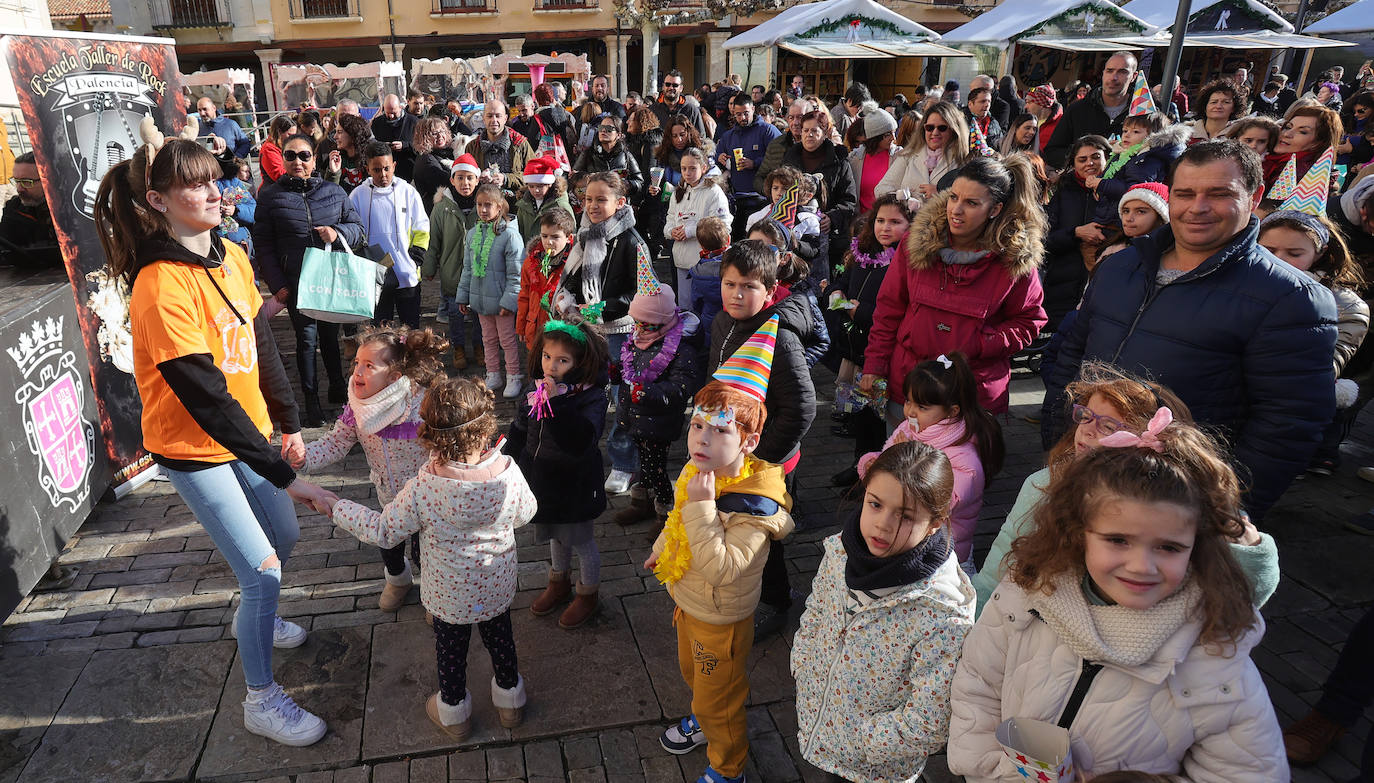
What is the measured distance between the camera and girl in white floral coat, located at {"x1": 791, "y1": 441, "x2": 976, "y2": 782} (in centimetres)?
209

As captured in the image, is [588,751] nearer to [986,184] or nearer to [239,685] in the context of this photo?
[239,685]

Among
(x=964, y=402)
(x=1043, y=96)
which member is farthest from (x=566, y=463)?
(x=1043, y=96)

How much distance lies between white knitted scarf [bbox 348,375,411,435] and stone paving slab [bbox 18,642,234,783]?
4.16 feet

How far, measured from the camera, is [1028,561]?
74.8 inches

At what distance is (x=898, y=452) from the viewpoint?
216cm

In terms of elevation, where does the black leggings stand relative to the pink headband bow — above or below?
below

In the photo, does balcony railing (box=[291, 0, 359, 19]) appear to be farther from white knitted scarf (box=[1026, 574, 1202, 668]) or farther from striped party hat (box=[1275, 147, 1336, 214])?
white knitted scarf (box=[1026, 574, 1202, 668])

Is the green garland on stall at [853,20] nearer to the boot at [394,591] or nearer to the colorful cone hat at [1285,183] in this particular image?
the colorful cone hat at [1285,183]

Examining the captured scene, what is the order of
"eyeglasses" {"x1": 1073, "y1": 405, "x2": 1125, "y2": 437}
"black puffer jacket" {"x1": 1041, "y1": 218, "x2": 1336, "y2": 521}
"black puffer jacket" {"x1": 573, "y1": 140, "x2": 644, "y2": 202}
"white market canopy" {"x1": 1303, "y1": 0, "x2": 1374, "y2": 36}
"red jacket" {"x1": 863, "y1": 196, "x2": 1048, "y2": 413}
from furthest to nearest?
"white market canopy" {"x1": 1303, "y1": 0, "x2": 1374, "y2": 36} → "black puffer jacket" {"x1": 573, "y1": 140, "x2": 644, "y2": 202} → "red jacket" {"x1": 863, "y1": 196, "x2": 1048, "y2": 413} → "black puffer jacket" {"x1": 1041, "y1": 218, "x2": 1336, "y2": 521} → "eyeglasses" {"x1": 1073, "y1": 405, "x2": 1125, "y2": 437}

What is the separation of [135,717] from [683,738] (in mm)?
2223

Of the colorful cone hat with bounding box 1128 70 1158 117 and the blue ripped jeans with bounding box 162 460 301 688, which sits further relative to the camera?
the colorful cone hat with bounding box 1128 70 1158 117

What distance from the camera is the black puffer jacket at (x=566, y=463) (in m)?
3.48

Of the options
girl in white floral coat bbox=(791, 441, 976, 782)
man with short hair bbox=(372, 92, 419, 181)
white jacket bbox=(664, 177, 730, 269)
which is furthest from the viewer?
man with short hair bbox=(372, 92, 419, 181)

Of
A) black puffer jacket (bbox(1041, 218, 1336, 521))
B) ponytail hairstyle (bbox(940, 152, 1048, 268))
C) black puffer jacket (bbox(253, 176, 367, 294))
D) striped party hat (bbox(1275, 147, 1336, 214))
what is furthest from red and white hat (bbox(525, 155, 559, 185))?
striped party hat (bbox(1275, 147, 1336, 214))
